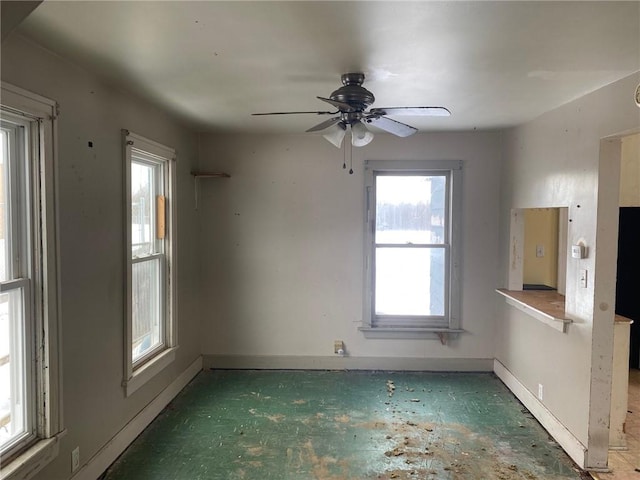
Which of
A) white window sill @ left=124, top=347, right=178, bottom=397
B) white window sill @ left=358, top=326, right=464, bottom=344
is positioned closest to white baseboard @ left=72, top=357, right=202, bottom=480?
white window sill @ left=124, top=347, right=178, bottom=397

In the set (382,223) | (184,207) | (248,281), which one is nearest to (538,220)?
(382,223)

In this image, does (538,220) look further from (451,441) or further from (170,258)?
(170,258)

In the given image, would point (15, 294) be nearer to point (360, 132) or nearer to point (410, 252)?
point (360, 132)

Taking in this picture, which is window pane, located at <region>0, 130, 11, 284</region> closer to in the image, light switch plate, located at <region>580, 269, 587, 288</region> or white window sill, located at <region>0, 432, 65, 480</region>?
A: white window sill, located at <region>0, 432, 65, 480</region>

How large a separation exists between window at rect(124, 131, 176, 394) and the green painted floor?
527mm

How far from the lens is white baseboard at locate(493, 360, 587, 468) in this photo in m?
2.67

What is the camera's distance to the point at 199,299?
4.32m

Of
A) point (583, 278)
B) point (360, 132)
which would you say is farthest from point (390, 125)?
point (583, 278)

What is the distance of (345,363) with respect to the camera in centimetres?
431

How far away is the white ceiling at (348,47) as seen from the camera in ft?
5.35

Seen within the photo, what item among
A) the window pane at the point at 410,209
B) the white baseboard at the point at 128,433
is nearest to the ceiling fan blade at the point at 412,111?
the window pane at the point at 410,209

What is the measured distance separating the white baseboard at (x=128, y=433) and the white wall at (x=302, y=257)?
74cm

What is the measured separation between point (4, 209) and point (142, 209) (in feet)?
4.42

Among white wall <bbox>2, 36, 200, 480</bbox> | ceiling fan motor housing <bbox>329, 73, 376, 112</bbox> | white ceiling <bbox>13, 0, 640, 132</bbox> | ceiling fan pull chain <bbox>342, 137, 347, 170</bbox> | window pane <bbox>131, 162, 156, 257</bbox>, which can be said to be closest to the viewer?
white ceiling <bbox>13, 0, 640, 132</bbox>
